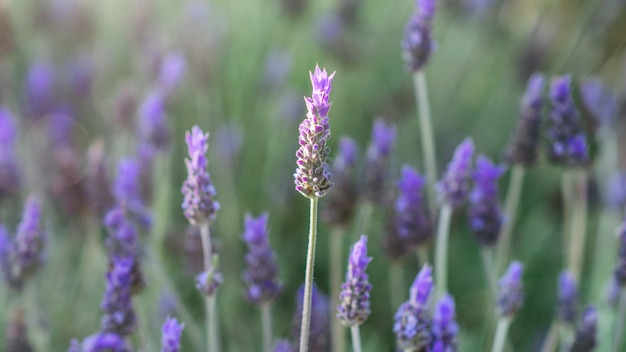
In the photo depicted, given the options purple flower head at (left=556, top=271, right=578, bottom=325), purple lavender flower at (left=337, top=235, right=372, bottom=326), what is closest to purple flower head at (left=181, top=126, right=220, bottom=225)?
purple lavender flower at (left=337, top=235, right=372, bottom=326)

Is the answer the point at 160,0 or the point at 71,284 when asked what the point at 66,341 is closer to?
the point at 71,284

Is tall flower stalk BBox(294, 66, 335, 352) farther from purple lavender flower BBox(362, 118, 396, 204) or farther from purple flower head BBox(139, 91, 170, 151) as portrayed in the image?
purple flower head BBox(139, 91, 170, 151)

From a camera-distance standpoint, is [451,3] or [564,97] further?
[451,3]

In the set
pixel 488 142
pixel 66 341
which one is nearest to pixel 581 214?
pixel 488 142

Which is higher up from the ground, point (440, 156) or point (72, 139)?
point (72, 139)

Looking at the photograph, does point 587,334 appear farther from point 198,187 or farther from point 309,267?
point 198,187

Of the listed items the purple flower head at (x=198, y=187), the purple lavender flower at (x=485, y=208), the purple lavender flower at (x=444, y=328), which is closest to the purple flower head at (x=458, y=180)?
the purple lavender flower at (x=485, y=208)
